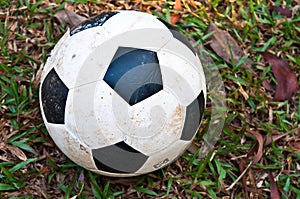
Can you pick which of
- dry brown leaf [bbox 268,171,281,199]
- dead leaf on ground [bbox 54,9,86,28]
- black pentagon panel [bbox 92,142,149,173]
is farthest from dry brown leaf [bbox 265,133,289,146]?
dead leaf on ground [bbox 54,9,86,28]

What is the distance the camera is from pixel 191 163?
2721 mm

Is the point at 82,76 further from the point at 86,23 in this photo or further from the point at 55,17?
the point at 55,17

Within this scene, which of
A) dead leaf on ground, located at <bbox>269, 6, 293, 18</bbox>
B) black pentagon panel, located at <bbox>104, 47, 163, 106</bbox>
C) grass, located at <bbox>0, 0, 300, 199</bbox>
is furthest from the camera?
dead leaf on ground, located at <bbox>269, 6, 293, 18</bbox>

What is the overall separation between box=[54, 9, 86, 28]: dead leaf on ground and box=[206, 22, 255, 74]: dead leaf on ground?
0.80m

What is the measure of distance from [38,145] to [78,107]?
0.62 m

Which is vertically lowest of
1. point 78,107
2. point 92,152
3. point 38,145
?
point 38,145

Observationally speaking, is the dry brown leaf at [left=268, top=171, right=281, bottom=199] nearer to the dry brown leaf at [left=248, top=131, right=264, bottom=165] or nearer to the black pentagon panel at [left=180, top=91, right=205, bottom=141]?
the dry brown leaf at [left=248, top=131, right=264, bottom=165]

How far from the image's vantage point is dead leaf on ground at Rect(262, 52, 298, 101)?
308 centimetres

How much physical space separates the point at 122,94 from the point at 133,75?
0.09 metres

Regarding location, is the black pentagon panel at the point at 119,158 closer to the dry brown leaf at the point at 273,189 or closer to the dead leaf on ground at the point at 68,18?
the dry brown leaf at the point at 273,189

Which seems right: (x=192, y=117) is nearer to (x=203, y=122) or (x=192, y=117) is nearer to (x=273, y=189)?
(x=203, y=122)

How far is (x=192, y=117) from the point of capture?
238 cm

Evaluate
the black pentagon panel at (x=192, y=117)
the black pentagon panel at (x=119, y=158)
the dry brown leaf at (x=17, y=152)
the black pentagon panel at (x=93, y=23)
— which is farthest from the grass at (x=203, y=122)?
the black pentagon panel at (x=93, y=23)

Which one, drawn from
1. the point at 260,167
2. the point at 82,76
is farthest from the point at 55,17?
the point at 260,167
